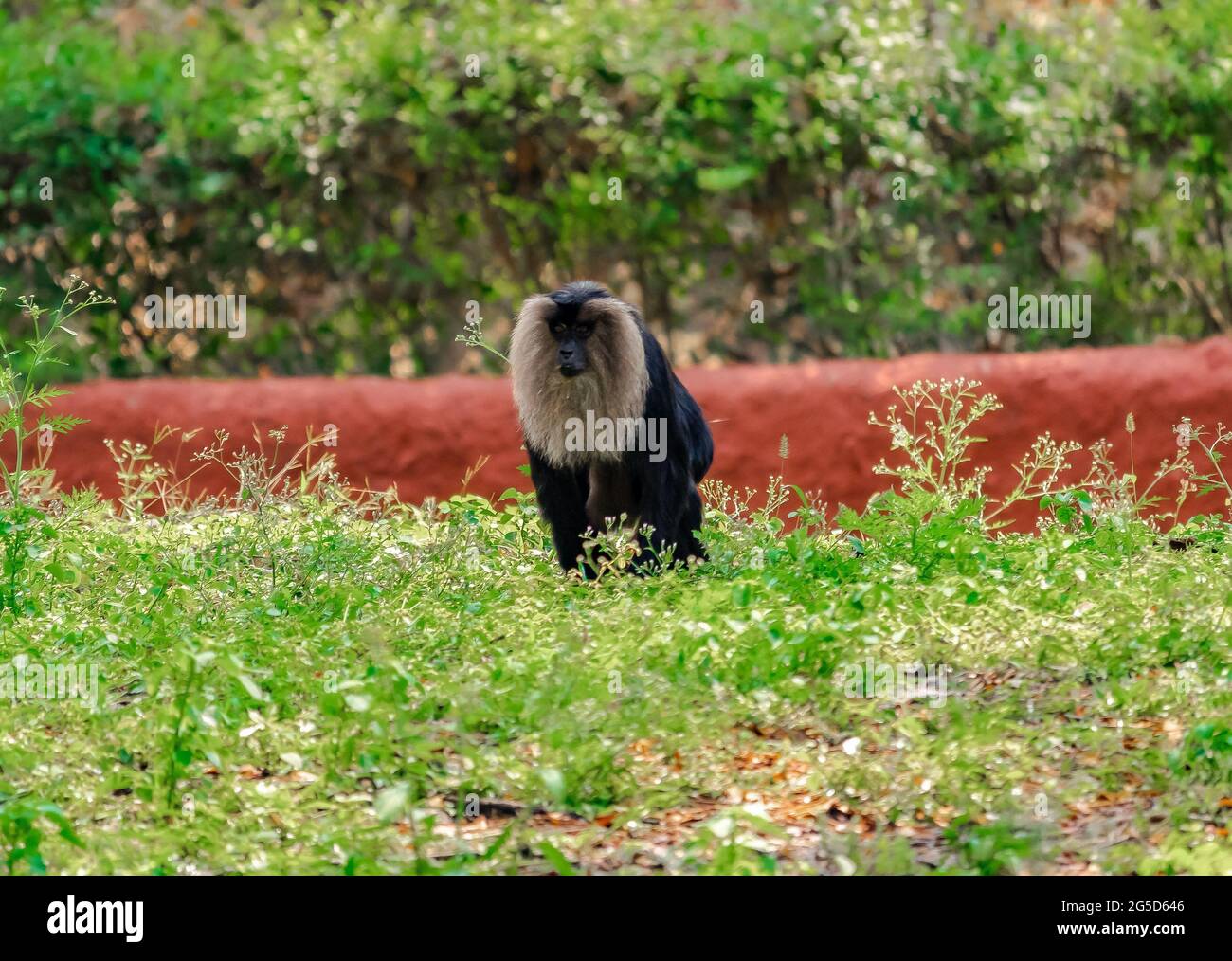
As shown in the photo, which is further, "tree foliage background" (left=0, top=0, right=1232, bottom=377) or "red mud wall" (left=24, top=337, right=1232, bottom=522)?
"tree foliage background" (left=0, top=0, right=1232, bottom=377)

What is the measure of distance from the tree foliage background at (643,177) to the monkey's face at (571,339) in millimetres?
2997

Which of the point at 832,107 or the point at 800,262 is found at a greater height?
the point at 832,107

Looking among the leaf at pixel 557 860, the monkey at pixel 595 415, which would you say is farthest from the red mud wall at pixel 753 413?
the leaf at pixel 557 860

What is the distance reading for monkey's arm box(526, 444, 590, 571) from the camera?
7379 millimetres

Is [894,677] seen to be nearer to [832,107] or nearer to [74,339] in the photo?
[832,107]

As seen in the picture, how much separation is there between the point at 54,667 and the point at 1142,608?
3.42 m

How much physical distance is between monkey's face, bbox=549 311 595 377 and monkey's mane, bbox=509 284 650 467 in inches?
0.8

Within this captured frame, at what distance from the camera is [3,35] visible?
12.9 meters

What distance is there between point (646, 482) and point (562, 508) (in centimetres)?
38

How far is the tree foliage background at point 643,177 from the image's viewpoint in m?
10.1

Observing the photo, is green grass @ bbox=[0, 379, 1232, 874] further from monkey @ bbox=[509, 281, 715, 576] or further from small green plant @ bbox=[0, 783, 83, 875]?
monkey @ bbox=[509, 281, 715, 576]

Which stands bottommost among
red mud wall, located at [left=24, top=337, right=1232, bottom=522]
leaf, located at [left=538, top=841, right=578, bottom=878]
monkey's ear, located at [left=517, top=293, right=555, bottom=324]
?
leaf, located at [left=538, top=841, right=578, bottom=878]

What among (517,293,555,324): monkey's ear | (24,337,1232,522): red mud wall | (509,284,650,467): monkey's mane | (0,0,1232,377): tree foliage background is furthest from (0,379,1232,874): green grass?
(0,0,1232,377): tree foliage background
